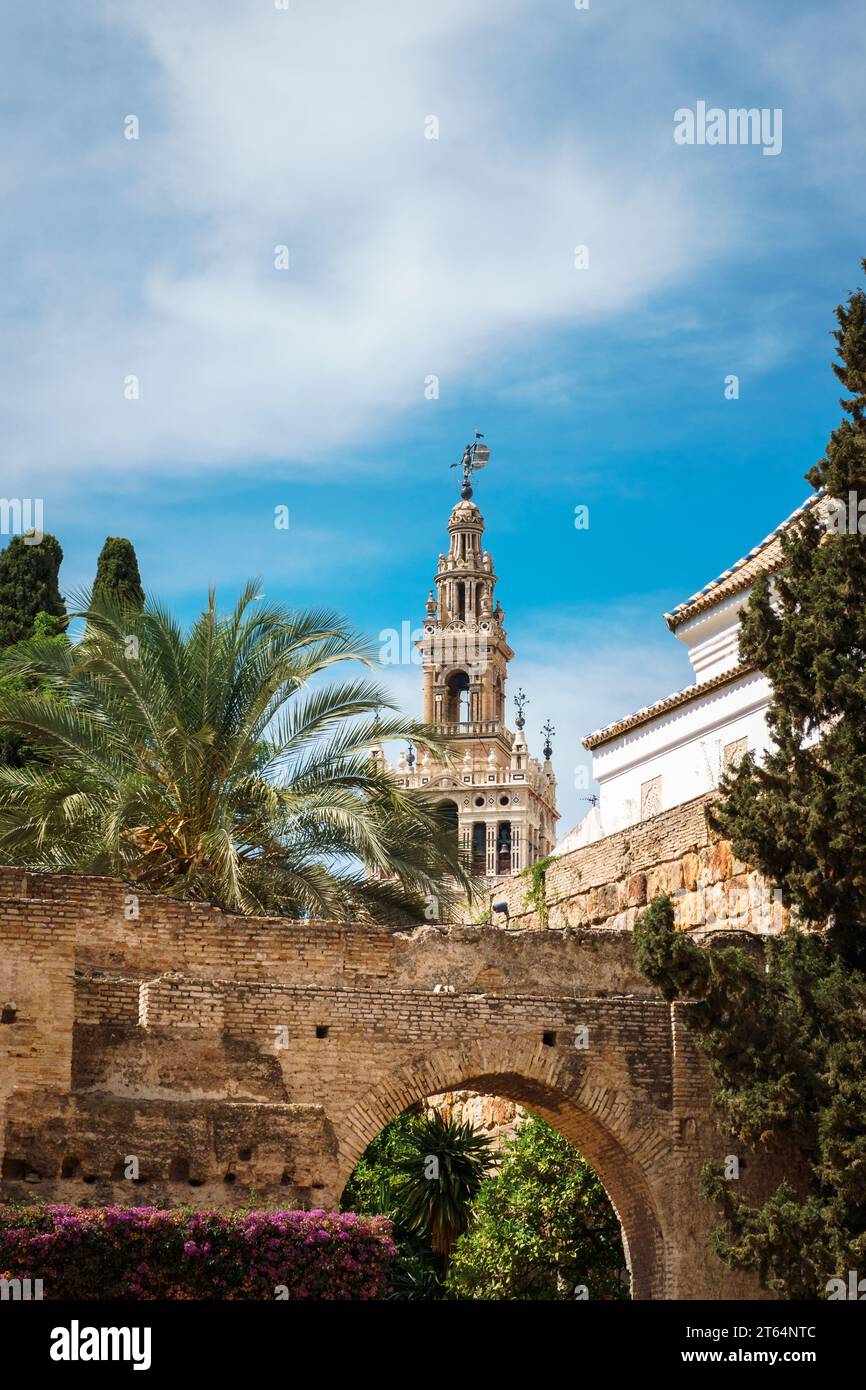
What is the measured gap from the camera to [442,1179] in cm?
2520

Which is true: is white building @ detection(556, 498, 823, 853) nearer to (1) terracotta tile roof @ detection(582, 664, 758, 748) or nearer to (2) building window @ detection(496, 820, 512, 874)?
(1) terracotta tile roof @ detection(582, 664, 758, 748)

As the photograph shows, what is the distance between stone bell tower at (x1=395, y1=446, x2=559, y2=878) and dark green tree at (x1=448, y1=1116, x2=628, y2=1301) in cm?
6427

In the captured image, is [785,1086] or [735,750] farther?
[735,750]

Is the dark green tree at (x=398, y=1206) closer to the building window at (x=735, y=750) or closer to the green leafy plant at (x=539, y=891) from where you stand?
the green leafy plant at (x=539, y=891)

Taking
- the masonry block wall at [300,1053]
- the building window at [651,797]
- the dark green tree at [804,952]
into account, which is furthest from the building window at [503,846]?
the dark green tree at [804,952]

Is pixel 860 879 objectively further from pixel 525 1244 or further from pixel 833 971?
pixel 525 1244

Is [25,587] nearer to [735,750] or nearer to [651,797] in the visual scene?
[651,797]

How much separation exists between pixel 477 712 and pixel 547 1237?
2708 inches

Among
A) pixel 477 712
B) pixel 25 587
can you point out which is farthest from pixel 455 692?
pixel 25 587

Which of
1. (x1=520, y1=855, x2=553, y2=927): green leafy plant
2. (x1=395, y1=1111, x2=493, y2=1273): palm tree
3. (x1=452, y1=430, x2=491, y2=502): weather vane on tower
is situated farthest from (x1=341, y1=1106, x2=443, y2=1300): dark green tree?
(x1=452, y1=430, x2=491, y2=502): weather vane on tower

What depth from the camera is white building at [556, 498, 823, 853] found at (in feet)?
86.6

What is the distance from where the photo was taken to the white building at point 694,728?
1040 inches

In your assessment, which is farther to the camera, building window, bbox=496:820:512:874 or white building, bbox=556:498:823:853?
building window, bbox=496:820:512:874
